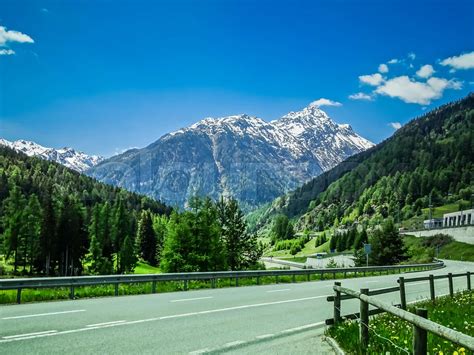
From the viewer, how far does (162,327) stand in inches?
452

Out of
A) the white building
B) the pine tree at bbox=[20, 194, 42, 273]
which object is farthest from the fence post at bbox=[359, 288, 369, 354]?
the white building

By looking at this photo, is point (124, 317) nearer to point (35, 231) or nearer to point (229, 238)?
point (229, 238)

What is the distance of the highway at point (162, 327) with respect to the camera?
360 inches

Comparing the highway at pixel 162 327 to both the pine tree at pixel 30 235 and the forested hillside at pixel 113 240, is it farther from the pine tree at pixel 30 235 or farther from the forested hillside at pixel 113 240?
Result: the pine tree at pixel 30 235

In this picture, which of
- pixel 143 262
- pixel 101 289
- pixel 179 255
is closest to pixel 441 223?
pixel 143 262

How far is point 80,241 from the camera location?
275ft

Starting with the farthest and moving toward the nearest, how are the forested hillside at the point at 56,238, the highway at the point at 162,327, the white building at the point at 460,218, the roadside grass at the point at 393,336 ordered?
the white building at the point at 460,218, the forested hillside at the point at 56,238, the highway at the point at 162,327, the roadside grass at the point at 393,336

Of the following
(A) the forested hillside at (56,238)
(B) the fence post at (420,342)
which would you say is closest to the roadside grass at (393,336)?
(B) the fence post at (420,342)

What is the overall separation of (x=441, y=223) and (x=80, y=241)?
439 feet

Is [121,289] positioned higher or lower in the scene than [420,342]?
lower

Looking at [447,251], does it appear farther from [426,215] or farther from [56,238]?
[56,238]

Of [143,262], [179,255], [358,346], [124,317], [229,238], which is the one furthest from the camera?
[143,262]

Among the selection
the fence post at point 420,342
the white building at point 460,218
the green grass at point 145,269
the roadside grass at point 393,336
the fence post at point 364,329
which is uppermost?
the white building at point 460,218

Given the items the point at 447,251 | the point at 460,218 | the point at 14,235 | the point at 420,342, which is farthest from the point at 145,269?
the point at 460,218
